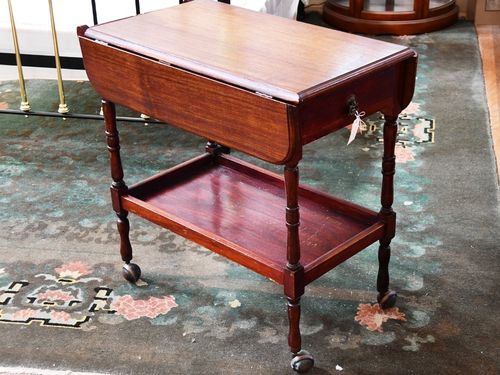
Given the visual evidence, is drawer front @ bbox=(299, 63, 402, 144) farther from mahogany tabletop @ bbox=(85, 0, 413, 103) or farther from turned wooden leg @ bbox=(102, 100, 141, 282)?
turned wooden leg @ bbox=(102, 100, 141, 282)

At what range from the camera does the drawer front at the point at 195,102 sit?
1.86 m

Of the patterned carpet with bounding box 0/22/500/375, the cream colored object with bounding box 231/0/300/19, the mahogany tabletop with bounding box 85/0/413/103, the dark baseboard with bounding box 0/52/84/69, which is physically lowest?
the patterned carpet with bounding box 0/22/500/375

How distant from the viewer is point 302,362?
84.1 inches

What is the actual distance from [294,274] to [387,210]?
37cm

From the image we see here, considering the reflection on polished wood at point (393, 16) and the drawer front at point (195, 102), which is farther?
the reflection on polished wood at point (393, 16)

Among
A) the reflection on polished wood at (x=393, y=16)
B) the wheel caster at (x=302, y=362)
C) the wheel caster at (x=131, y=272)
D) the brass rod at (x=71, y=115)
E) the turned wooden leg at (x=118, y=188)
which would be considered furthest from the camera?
the reflection on polished wood at (x=393, y=16)

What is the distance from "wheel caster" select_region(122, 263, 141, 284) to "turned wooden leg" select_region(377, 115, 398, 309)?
27.9 inches

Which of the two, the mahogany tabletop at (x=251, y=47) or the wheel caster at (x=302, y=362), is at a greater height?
the mahogany tabletop at (x=251, y=47)

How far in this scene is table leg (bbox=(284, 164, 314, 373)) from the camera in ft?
6.34

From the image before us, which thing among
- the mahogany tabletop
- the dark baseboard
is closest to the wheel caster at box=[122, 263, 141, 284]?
the mahogany tabletop

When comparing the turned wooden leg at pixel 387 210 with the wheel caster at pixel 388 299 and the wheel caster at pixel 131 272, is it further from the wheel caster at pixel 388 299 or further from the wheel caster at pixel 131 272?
the wheel caster at pixel 131 272

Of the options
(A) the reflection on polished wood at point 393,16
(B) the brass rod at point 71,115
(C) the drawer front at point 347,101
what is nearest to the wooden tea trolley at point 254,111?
(C) the drawer front at point 347,101

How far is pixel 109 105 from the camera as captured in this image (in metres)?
2.35

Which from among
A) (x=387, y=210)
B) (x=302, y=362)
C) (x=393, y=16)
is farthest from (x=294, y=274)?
(x=393, y=16)
